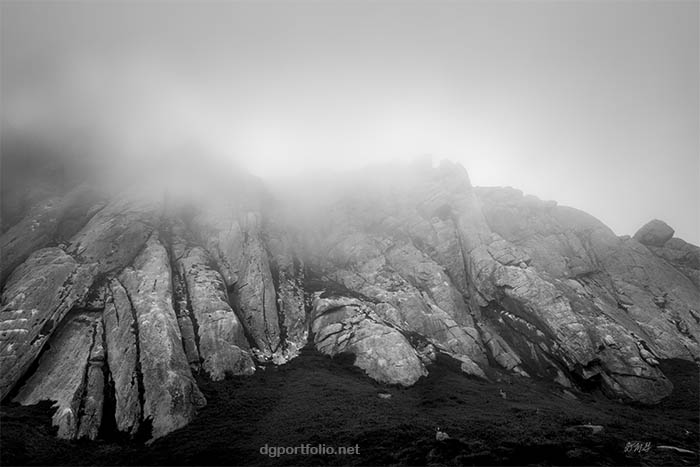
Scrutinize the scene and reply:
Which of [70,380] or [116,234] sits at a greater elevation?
[116,234]

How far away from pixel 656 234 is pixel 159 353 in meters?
114

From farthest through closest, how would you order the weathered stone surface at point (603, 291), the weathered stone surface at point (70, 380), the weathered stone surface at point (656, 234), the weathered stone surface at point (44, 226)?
the weathered stone surface at point (656, 234), the weathered stone surface at point (603, 291), the weathered stone surface at point (44, 226), the weathered stone surface at point (70, 380)

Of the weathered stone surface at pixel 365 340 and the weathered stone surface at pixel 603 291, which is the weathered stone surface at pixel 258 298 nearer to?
the weathered stone surface at pixel 365 340

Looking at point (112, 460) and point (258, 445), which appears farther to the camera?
point (258, 445)

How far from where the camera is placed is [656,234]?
257 feet

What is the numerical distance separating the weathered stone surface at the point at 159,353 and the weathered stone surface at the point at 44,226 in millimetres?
15236

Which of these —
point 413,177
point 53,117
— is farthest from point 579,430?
point 53,117

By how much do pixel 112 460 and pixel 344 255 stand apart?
59443 mm

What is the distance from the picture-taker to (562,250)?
239ft

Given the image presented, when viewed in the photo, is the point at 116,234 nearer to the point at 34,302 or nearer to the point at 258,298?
the point at 34,302

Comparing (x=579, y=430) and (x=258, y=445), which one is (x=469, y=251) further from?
(x=258, y=445)

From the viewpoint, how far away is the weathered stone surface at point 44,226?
1826 inches

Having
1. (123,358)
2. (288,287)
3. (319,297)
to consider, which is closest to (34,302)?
(123,358)

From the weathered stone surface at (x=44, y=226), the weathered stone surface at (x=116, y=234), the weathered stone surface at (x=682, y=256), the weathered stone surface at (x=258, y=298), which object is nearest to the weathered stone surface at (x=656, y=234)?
the weathered stone surface at (x=682, y=256)
